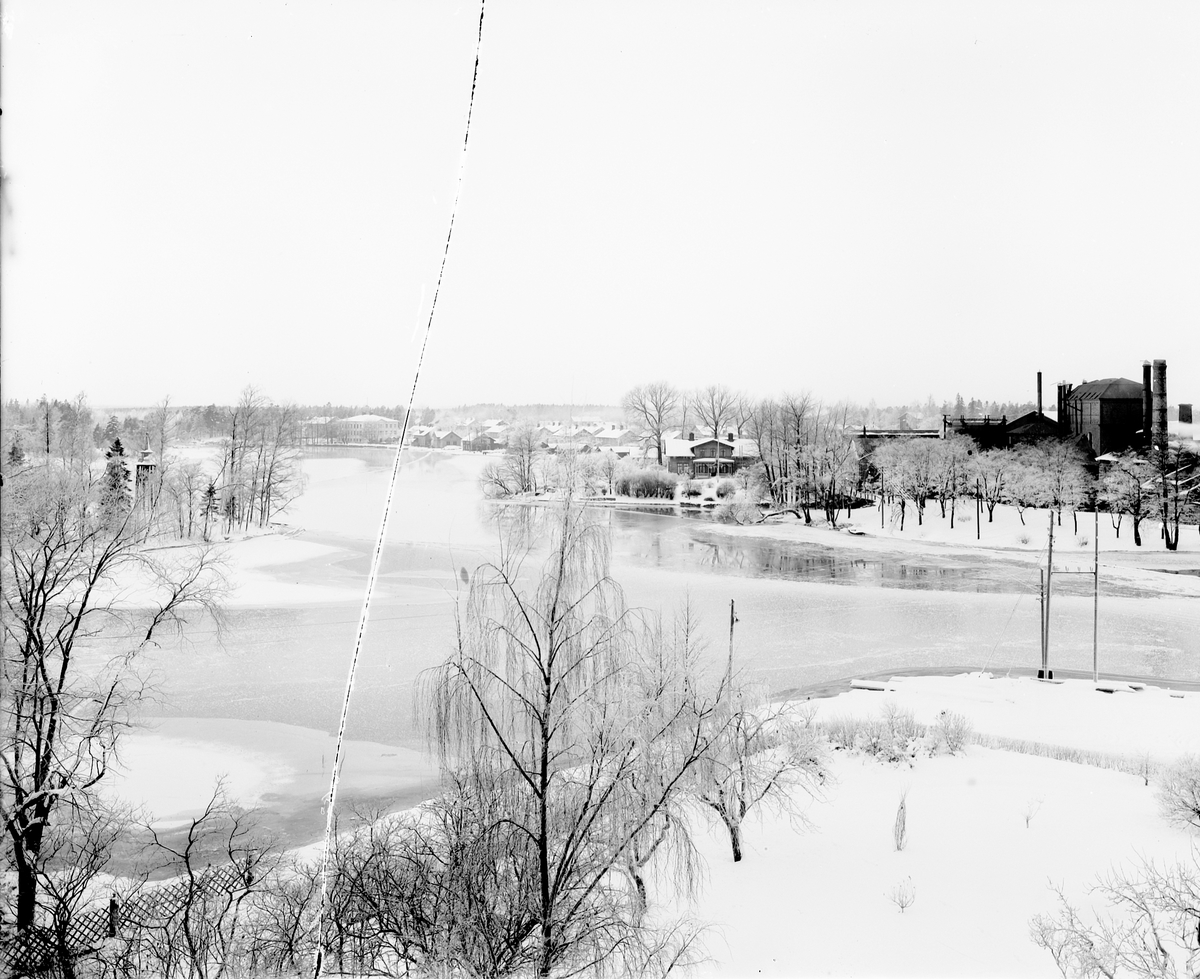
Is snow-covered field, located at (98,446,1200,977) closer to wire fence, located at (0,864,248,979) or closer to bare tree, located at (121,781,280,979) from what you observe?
bare tree, located at (121,781,280,979)

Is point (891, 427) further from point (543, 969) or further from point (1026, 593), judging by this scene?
point (543, 969)

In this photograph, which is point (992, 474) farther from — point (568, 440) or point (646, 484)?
point (568, 440)

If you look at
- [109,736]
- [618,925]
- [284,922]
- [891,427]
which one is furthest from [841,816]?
[891,427]

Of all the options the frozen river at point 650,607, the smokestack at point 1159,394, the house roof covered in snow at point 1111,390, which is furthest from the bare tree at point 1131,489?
the house roof covered in snow at point 1111,390

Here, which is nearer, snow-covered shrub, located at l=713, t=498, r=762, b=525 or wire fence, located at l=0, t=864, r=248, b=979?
wire fence, located at l=0, t=864, r=248, b=979

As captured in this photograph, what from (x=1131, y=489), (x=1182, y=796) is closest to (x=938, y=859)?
(x=1182, y=796)

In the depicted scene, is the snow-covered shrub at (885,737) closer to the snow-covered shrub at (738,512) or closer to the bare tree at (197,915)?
the bare tree at (197,915)

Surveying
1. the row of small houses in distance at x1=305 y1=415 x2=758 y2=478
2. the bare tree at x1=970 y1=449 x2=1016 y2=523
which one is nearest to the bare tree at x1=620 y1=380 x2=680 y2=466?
the row of small houses in distance at x1=305 y1=415 x2=758 y2=478
